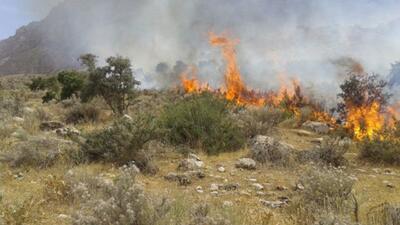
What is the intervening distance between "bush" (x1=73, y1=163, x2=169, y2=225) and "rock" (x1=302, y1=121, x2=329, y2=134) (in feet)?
33.1

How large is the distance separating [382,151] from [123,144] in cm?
530

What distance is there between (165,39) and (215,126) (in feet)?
138

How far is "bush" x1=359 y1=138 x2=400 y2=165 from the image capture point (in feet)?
31.3

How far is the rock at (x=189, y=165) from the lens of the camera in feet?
27.2

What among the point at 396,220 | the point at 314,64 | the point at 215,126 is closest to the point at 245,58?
the point at 314,64

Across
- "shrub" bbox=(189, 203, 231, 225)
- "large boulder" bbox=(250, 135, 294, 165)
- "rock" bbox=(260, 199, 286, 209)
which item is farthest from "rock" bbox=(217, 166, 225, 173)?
"shrub" bbox=(189, 203, 231, 225)

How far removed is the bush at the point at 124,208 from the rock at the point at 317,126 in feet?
33.1

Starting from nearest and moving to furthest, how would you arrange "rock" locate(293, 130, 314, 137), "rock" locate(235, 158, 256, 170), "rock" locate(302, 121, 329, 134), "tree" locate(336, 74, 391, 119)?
1. "rock" locate(235, 158, 256, 170)
2. "rock" locate(293, 130, 314, 137)
3. "rock" locate(302, 121, 329, 134)
4. "tree" locate(336, 74, 391, 119)

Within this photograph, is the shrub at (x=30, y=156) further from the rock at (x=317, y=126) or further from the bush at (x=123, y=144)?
the rock at (x=317, y=126)

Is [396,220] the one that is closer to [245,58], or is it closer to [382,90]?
[382,90]

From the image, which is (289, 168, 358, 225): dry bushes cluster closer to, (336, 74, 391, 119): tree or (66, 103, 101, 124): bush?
(336, 74, 391, 119): tree

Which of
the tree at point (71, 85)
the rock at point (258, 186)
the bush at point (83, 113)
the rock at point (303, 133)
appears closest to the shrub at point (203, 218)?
the rock at point (258, 186)

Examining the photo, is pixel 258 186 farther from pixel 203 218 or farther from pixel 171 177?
pixel 203 218

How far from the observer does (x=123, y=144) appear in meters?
8.57
